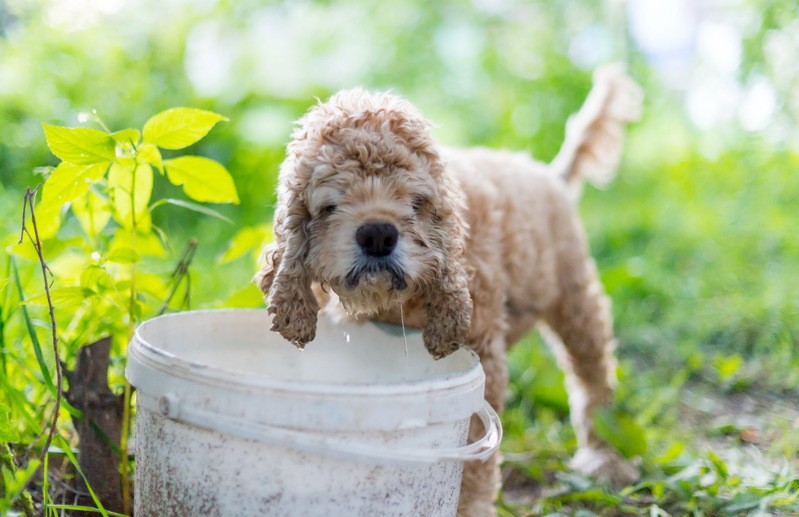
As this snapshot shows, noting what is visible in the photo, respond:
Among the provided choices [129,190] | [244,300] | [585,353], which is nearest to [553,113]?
[585,353]

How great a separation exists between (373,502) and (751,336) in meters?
3.65

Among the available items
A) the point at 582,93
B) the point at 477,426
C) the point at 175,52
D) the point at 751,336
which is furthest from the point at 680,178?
the point at 477,426

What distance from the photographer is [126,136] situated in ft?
7.08

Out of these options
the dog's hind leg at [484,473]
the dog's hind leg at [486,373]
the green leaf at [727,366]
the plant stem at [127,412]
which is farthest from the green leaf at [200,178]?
the green leaf at [727,366]

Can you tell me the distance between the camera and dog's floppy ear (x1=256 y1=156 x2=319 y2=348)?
2.15 m

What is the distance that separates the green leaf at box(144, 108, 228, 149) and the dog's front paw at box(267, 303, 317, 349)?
0.52 m

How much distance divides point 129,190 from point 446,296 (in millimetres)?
981

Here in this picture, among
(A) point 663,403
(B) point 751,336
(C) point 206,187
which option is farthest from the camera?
(B) point 751,336

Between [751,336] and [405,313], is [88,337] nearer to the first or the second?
[405,313]

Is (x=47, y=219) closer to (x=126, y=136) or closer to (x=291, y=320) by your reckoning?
(x=126, y=136)

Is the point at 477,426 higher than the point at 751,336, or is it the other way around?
the point at 477,426

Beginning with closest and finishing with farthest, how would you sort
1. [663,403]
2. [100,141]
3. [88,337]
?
[100,141], [88,337], [663,403]

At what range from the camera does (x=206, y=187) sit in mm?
2340

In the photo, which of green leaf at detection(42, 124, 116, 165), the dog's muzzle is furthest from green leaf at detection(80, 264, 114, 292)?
the dog's muzzle
